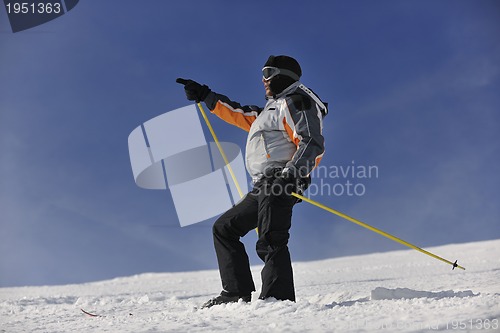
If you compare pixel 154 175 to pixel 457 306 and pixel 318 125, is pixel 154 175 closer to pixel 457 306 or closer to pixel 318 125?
pixel 318 125

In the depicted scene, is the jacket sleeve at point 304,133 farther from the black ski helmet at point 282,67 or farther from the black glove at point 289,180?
the black ski helmet at point 282,67

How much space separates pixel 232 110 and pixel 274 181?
3.36 ft

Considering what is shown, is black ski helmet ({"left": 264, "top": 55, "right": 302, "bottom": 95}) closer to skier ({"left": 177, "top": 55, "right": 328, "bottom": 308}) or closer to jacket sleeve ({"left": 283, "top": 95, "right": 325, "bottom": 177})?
skier ({"left": 177, "top": 55, "right": 328, "bottom": 308})

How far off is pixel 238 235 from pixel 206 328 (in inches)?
52.8

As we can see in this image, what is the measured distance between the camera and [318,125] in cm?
359

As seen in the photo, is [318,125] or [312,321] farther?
[318,125]

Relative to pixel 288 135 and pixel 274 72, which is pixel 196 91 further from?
pixel 288 135

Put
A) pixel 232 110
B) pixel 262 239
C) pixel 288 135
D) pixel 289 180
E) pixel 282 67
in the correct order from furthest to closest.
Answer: pixel 232 110 → pixel 282 67 → pixel 288 135 → pixel 262 239 → pixel 289 180

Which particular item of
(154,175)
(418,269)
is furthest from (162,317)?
(418,269)

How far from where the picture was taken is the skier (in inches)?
137

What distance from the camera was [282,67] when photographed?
3871mm

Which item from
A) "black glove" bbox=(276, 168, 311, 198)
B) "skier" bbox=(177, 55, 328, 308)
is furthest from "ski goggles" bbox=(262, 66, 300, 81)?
"black glove" bbox=(276, 168, 311, 198)

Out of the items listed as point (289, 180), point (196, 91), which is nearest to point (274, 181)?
point (289, 180)

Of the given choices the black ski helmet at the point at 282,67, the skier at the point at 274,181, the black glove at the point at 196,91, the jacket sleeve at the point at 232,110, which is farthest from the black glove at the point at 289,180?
the black glove at the point at 196,91
